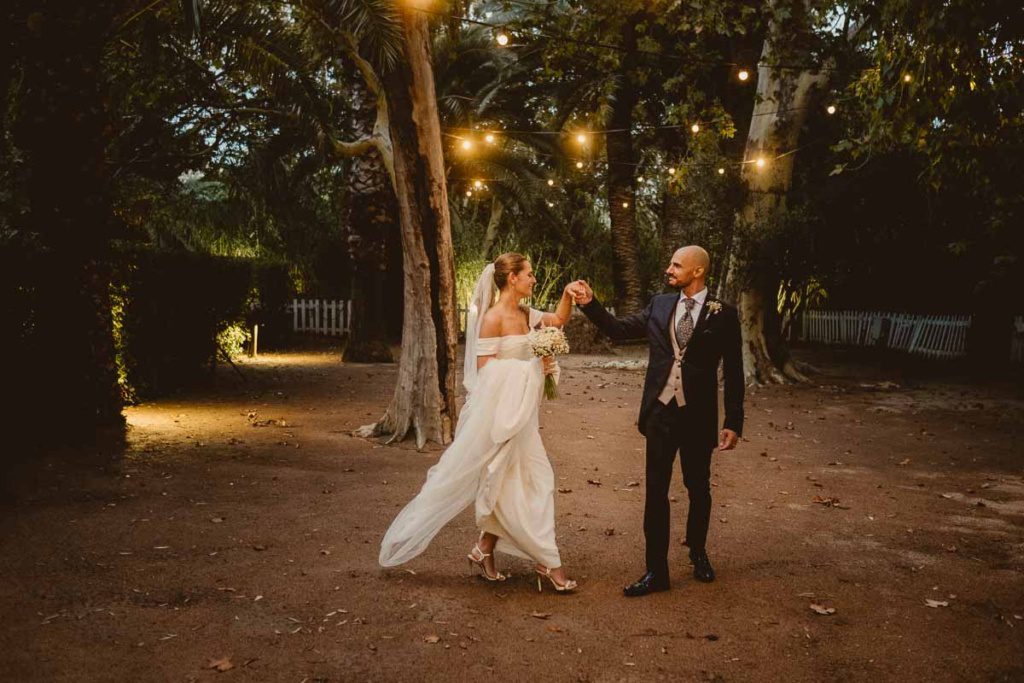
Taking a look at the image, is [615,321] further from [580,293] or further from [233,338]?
[233,338]

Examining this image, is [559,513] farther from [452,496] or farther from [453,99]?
[453,99]

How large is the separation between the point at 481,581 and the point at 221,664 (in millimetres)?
1877

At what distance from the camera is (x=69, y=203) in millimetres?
10664

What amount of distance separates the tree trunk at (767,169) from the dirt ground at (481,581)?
6.53 meters

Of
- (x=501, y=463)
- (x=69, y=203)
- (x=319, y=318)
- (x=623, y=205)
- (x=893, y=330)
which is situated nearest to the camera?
(x=501, y=463)

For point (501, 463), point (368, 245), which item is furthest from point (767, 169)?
point (501, 463)

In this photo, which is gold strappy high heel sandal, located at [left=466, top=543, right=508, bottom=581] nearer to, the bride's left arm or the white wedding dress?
the white wedding dress

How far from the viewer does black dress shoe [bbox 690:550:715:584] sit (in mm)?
5691

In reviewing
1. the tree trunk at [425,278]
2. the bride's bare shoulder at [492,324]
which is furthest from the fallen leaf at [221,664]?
the tree trunk at [425,278]

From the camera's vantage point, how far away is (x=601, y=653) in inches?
178

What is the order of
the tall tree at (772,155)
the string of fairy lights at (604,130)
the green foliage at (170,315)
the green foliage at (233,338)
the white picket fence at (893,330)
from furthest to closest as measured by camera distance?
the white picket fence at (893,330), the green foliage at (233,338), the tall tree at (772,155), the string of fairy lights at (604,130), the green foliage at (170,315)

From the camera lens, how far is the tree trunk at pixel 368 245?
20.3 metres

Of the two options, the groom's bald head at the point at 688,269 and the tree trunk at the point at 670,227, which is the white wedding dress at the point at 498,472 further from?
the tree trunk at the point at 670,227

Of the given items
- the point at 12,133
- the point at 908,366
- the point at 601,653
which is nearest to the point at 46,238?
the point at 12,133
